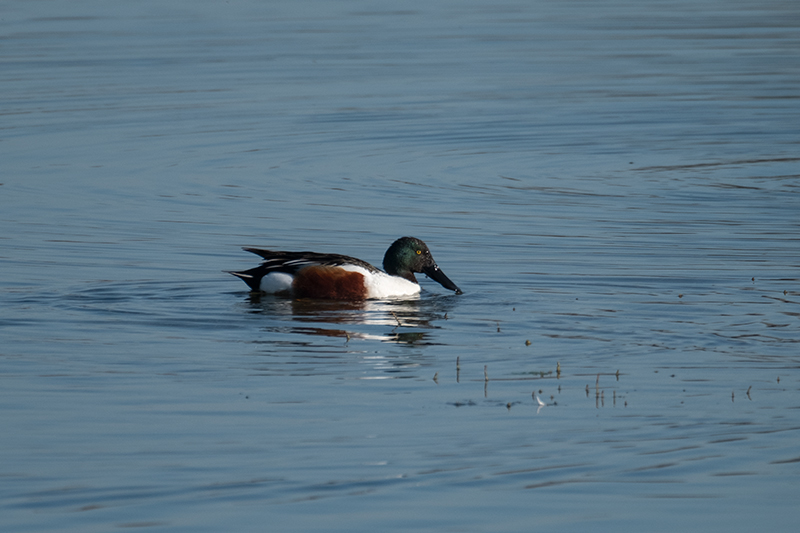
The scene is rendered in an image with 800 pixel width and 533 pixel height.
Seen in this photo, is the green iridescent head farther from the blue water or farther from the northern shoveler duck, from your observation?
the blue water

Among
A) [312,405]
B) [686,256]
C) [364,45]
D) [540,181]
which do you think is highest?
[364,45]

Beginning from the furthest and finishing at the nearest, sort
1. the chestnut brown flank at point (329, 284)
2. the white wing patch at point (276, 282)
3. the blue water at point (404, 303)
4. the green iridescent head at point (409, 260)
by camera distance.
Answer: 1. the green iridescent head at point (409, 260)
2. the white wing patch at point (276, 282)
3. the chestnut brown flank at point (329, 284)
4. the blue water at point (404, 303)

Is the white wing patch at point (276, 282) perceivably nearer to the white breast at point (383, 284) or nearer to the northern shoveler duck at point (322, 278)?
the northern shoveler duck at point (322, 278)

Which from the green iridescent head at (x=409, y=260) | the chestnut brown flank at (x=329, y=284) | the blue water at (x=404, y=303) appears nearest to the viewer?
the blue water at (x=404, y=303)

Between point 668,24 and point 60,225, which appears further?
point 668,24

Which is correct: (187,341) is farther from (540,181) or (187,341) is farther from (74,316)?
(540,181)

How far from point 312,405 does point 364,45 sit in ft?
73.7

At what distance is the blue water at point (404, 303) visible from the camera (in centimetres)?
631

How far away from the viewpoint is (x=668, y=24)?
33344mm

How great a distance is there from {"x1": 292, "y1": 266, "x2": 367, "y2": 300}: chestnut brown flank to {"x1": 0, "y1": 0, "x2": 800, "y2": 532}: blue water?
0.41 ft

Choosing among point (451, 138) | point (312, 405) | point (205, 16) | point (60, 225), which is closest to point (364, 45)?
point (205, 16)

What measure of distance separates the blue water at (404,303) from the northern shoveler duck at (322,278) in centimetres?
16

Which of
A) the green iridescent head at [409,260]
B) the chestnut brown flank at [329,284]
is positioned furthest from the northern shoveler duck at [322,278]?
the green iridescent head at [409,260]

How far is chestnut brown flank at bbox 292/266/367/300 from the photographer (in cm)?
1083
